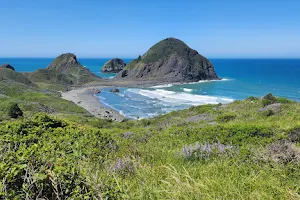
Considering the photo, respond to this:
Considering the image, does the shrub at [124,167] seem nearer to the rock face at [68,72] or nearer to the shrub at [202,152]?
the shrub at [202,152]

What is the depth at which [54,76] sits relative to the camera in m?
116

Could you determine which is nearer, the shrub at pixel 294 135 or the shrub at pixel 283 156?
the shrub at pixel 283 156

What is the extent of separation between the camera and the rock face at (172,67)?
127125mm

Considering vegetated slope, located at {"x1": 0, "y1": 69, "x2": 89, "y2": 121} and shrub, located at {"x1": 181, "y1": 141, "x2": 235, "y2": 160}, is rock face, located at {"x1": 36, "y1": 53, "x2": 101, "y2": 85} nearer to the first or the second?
vegetated slope, located at {"x1": 0, "y1": 69, "x2": 89, "y2": 121}

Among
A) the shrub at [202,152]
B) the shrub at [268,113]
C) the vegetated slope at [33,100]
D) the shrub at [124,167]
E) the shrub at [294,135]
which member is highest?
the shrub at [124,167]

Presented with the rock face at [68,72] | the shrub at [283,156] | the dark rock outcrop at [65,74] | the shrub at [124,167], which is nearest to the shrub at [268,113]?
the shrub at [283,156]

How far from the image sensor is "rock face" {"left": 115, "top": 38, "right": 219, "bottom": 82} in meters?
127

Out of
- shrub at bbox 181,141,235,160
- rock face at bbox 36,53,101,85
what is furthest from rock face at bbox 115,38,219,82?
shrub at bbox 181,141,235,160

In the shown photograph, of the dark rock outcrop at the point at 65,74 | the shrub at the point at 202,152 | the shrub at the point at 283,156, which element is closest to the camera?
the shrub at the point at 283,156

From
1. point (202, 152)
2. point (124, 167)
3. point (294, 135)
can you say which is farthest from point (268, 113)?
point (124, 167)

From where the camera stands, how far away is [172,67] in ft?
432

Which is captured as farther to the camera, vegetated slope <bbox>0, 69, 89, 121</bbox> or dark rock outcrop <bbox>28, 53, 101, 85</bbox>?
dark rock outcrop <bbox>28, 53, 101, 85</bbox>

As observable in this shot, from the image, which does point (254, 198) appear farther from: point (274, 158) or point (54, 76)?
point (54, 76)

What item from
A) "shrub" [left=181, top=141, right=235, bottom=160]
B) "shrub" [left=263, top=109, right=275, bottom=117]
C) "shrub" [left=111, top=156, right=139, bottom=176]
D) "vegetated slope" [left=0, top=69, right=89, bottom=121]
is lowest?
"vegetated slope" [left=0, top=69, right=89, bottom=121]
